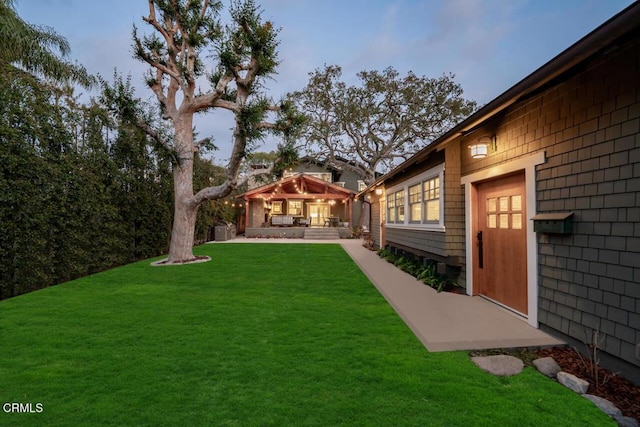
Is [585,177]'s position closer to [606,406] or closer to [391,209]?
[606,406]

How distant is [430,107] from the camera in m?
21.7

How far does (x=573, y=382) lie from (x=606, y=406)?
0.99ft

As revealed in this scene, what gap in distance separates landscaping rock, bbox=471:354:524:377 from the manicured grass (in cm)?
8

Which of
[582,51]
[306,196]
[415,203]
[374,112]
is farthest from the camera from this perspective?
[374,112]

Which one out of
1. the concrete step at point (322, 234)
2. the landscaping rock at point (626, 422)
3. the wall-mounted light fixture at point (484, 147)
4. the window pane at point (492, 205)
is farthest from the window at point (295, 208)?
the landscaping rock at point (626, 422)

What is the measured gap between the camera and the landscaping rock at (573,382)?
2471mm

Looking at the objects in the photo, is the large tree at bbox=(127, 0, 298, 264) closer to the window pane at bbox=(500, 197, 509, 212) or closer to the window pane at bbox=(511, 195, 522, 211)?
the window pane at bbox=(500, 197, 509, 212)

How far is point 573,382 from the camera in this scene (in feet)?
8.31

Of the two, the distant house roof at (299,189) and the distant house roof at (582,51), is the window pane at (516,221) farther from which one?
the distant house roof at (299,189)

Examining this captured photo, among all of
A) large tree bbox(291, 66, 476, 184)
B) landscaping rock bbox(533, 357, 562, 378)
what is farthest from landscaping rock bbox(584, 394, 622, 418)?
large tree bbox(291, 66, 476, 184)

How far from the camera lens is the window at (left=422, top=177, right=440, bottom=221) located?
21.2 feet

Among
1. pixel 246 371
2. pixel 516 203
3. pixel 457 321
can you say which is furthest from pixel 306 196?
pixel 246 371

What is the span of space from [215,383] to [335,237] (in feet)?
54.0

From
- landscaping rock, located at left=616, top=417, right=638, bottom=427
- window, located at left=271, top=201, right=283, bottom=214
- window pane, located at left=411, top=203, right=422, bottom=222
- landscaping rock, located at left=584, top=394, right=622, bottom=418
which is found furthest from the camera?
window, located at left=271, top=201, right=283, bottom=214
